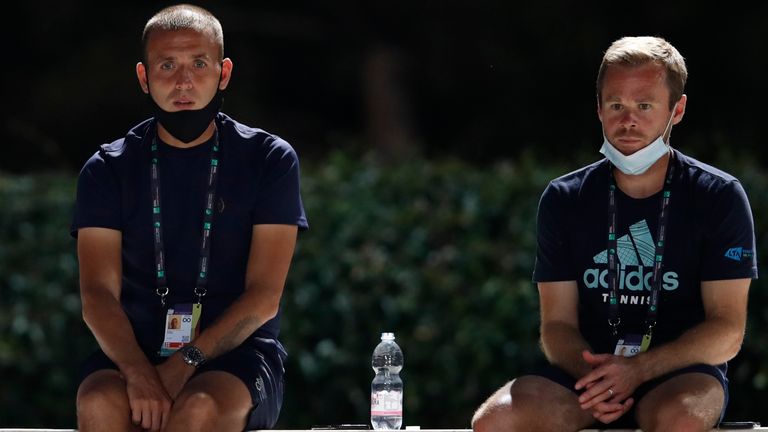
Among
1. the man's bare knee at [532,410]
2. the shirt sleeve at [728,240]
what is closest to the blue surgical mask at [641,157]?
the shirt sleeve at [728,240]

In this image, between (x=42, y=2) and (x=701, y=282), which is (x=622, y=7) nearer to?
(x=42, y=2)

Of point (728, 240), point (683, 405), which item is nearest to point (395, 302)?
point (728, 240)

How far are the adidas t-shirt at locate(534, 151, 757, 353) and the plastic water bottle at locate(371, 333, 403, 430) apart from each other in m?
0.84

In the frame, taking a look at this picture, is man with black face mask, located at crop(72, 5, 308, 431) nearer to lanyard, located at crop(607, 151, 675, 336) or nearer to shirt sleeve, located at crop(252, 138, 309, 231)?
shirt sleeve, located at crop(252, 138, 309, 231)

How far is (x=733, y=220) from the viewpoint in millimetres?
4875

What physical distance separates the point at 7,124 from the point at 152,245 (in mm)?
7661

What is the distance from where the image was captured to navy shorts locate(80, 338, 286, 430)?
16.2 ft

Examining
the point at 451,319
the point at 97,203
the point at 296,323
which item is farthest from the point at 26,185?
the point at 97,203

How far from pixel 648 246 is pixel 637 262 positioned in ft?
0.23

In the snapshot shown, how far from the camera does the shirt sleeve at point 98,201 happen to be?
518 cm

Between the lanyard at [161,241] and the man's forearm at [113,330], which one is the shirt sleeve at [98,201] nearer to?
the lanyard at [161,241]

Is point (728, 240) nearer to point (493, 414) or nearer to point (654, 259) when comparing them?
point (654, 259)

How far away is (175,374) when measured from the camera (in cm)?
494

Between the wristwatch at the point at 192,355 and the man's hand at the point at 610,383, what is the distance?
1339 millimetres
